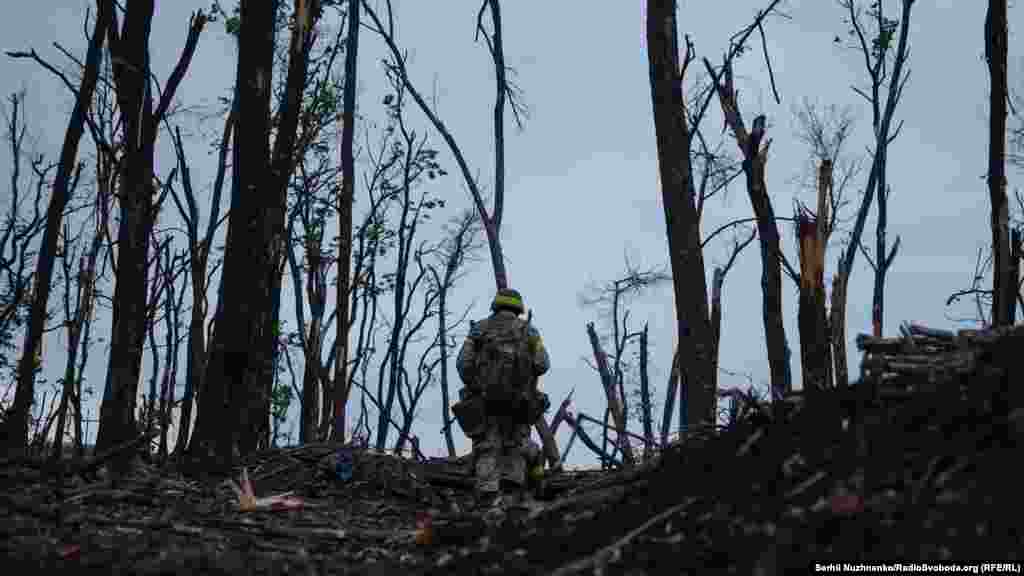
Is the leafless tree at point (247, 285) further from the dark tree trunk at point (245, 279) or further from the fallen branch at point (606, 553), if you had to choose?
the fallen branch at point (606, 553)

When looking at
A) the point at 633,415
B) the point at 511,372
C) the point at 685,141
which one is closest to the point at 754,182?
the point at 685,141

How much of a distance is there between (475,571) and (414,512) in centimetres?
420

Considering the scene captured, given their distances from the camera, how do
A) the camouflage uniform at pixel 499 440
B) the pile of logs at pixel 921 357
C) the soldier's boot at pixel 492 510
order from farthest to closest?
1. the camouflage uniform at pixel 499 440
2. the soldier's boot at pixel 492 510
3. the pile of logs at pixel 921 357

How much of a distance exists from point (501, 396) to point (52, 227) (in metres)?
7.54

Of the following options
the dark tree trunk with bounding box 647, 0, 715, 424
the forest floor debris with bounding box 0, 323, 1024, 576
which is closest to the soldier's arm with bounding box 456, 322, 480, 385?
the forest floor debris with bounding box 0, 323, 1024, 576

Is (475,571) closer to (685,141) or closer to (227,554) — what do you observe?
(227,554)

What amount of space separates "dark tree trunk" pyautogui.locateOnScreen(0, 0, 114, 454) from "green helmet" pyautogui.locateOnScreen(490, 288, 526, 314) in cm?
670

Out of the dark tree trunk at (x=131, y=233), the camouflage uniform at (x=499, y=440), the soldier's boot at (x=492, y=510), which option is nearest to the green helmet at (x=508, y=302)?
the camouflage uniform at (x=499, y=440)

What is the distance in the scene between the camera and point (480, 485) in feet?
33.0

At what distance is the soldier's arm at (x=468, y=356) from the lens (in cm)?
1016

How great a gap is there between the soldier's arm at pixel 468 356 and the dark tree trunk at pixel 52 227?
6684mm

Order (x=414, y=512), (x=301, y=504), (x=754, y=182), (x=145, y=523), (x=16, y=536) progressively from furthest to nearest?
1. (x=754, y=182)
2. (x=414, y=512)
3. (x=301, y=504)
4. (x=145, y=523)
5. (x=16, y=536)

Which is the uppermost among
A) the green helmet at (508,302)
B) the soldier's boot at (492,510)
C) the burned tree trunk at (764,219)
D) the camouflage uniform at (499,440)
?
the burned tree trunk at (764,219)

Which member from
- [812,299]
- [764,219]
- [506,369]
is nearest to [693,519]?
[506,369]
